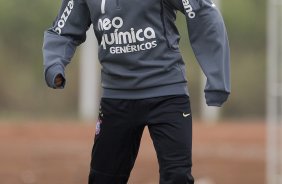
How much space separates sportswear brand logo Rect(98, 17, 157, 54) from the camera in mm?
5922

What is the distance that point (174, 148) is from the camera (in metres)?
5.79

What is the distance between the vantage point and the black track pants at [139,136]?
→ 5789 mm

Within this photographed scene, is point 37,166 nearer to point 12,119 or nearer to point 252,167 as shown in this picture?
point 252,167

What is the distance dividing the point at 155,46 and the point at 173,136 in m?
0.55

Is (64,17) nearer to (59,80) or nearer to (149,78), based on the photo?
(59,80)

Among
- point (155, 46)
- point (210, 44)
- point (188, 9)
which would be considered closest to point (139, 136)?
point (155, 46)

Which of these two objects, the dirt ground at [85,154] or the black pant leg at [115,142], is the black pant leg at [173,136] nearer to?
the black pant leg at [115,142]

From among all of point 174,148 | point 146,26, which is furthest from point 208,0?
point 174,148

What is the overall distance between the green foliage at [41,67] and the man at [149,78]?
2052cm

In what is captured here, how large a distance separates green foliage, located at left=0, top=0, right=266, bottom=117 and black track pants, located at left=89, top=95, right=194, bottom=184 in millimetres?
20524

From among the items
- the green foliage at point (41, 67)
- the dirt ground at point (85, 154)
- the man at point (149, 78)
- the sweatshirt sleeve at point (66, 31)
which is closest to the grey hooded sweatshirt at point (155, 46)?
the man at point (149, 78)

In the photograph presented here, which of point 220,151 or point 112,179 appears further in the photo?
point 220,151

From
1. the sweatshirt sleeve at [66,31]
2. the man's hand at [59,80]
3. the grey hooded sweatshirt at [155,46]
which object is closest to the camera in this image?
the grey hooded sweatshirt at [155,46]

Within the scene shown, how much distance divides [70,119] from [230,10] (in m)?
5.40
